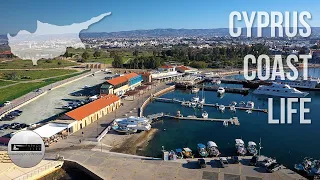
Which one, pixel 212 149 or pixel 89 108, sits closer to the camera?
pixel 212 149

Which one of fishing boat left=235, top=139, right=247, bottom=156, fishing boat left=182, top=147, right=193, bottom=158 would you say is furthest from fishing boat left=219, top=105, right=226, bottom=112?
fishing boat left=182, top=147, right=193, bottom=158

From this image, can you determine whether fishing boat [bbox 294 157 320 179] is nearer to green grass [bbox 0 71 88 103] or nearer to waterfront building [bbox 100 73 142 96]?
waterfront building [bbox 100 73 142 96]

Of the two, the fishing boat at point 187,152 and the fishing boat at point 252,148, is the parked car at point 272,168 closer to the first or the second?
the fishing boat at point 252,148

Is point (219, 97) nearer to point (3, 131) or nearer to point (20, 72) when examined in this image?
point (3, 131)

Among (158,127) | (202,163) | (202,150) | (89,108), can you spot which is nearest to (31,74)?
(89,108)

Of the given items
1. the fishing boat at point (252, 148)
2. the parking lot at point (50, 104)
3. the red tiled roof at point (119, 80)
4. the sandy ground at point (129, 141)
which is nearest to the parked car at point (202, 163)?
the fishing boat at point (252, 148)

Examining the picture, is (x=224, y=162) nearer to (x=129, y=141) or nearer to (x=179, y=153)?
(x=179, y=153)
